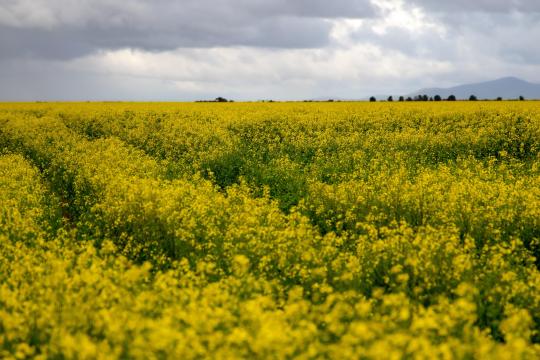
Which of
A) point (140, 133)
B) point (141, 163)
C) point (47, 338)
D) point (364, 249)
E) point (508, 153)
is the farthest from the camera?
point (140, 133)

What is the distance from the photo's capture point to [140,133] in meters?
23.0

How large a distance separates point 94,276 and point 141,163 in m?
10.1

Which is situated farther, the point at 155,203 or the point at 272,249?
the point at 155,203

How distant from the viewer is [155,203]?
1002cm

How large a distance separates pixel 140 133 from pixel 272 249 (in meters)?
16.3

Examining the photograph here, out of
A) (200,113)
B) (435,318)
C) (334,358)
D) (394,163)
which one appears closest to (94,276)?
(334,358)

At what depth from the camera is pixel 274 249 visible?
793 centimetres

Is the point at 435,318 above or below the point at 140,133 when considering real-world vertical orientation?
below

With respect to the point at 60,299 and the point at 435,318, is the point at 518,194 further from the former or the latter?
the point at 60,299

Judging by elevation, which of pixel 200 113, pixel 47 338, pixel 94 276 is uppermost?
pixel 200 113

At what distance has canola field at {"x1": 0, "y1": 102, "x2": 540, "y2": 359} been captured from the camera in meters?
4.62

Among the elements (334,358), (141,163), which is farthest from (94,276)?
(141,163)

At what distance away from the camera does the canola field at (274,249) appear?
4.62m

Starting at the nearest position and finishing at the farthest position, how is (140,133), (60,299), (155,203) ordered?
(60,299) < (155,203) < (140,133)
